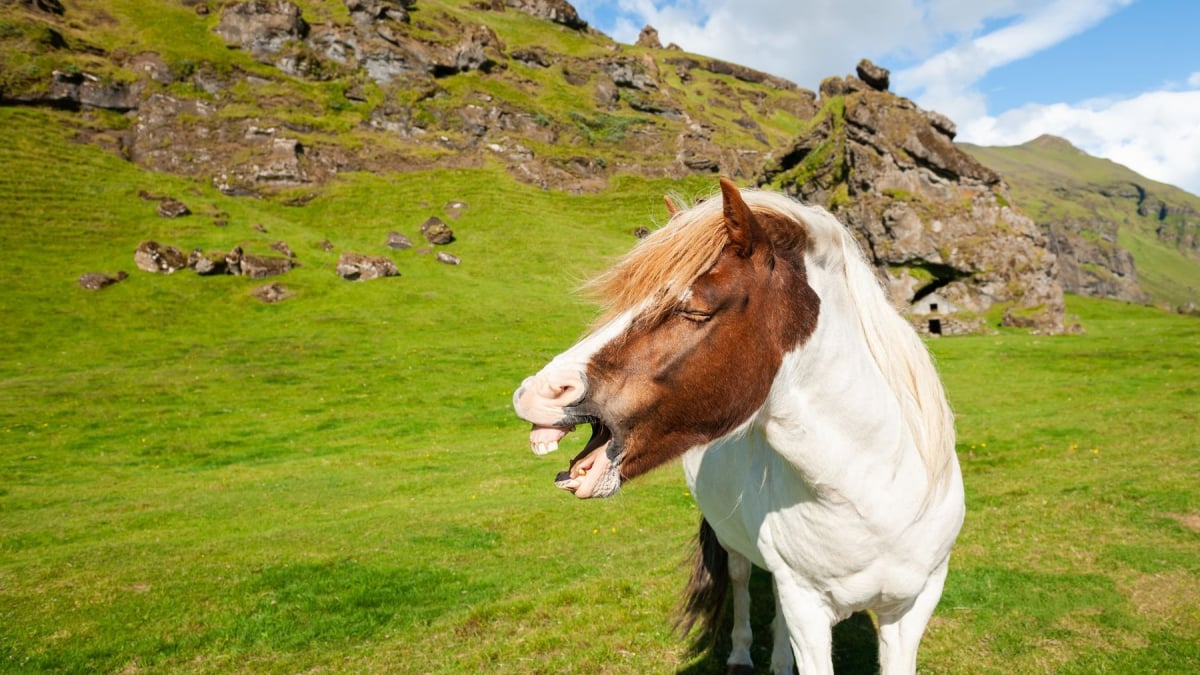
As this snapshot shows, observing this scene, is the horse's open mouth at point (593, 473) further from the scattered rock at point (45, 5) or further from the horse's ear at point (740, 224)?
the scattered rock at point (45, 5)

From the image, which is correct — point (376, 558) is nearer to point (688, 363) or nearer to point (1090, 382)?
point (688, 363)

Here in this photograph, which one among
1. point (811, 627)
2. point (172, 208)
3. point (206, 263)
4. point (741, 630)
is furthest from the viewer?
point (172, 208)

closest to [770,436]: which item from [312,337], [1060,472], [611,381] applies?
[611,381]

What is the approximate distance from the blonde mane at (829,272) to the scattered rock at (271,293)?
38878 mm

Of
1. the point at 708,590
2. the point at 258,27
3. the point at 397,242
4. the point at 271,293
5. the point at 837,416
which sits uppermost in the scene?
the point at 258,27

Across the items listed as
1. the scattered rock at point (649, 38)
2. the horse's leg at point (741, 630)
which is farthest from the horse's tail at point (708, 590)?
the scattered rock at point (649, 38)

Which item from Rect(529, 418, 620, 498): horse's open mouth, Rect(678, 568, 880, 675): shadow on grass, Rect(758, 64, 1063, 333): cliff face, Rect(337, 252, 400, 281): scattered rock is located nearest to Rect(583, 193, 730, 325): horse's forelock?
Rect(529, 418, 620, 498): horse's open mouth

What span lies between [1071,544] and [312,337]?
3176cm

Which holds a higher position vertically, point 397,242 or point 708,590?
point 397,242

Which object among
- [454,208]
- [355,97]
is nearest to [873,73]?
[454,208]

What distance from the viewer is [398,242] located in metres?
47.1

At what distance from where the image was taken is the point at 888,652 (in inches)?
138

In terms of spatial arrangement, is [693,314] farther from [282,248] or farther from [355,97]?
[355,97]

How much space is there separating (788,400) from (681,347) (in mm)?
588
